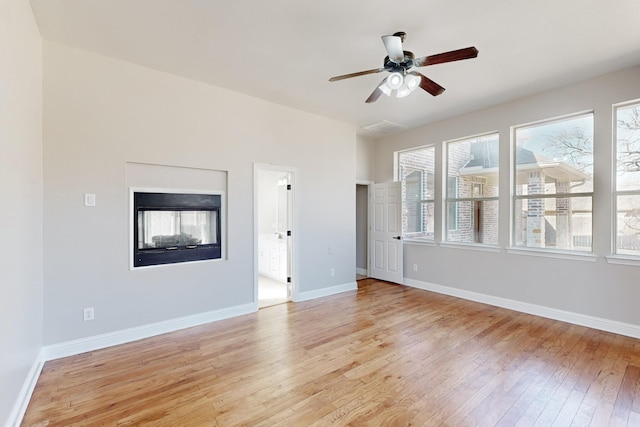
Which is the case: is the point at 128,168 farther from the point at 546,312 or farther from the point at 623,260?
the point at 623,260

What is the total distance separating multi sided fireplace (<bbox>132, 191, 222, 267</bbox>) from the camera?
10.6 feet

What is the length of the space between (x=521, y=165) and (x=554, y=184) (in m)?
0.49

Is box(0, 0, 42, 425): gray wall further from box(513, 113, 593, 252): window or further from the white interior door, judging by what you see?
box(513, 113, 593, 252): window

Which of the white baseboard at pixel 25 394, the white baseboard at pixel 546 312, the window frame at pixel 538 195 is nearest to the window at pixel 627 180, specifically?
the window frame at pixel 538 195

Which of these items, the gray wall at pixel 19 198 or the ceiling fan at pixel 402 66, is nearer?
the gray wall at pixel 19 198

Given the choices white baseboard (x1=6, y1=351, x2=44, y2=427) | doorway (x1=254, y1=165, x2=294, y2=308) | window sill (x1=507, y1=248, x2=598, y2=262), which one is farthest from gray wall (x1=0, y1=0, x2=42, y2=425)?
window sill (x1=507, y1=248, x2=598, y2=262)

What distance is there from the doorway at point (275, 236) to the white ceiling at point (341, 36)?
4.90ft

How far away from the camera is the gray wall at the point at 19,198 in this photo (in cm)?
168

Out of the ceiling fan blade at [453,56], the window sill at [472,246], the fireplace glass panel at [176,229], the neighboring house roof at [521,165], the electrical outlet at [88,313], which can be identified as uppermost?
the ceiling fan blade at [453,56]

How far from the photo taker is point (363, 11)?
2.32m

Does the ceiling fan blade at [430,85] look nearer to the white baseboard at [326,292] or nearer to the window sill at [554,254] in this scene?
the window sill at [554,254]

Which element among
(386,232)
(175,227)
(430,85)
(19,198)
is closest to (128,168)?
(175,227)

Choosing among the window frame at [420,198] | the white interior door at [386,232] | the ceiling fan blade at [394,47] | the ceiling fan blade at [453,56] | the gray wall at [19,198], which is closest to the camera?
the gray wall at [19,198]

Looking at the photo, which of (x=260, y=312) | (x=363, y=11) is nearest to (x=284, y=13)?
(x=363, y=11)
